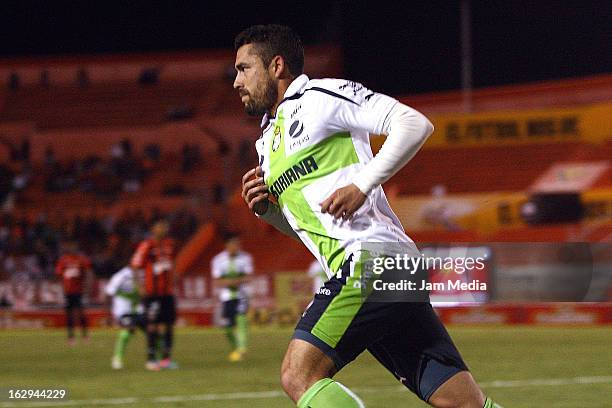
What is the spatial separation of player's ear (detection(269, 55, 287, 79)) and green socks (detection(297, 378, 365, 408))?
1.36m

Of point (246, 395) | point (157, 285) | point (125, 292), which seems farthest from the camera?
point (125, 292)

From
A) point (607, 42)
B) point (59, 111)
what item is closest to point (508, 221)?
point (607, 42)

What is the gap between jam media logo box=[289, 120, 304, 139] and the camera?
4.66m

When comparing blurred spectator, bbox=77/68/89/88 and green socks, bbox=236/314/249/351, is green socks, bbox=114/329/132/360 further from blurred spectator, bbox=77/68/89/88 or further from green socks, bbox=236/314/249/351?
blurred spectator, bbox=77/68/89/88

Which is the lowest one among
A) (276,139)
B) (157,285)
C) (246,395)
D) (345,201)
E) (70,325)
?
(70,325)

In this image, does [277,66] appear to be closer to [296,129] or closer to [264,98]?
[264,98]

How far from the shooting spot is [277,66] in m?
4.80

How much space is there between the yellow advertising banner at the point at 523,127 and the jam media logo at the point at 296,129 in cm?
2858

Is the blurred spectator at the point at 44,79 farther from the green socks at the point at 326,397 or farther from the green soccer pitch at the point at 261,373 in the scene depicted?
the green socks at the point at 326,397

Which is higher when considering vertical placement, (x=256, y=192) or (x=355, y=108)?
(x=355, y=108)

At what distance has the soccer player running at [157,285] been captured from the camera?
15292mm

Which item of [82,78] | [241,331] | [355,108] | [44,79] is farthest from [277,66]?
[44,79]

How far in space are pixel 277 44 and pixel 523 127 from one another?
31.0 meters

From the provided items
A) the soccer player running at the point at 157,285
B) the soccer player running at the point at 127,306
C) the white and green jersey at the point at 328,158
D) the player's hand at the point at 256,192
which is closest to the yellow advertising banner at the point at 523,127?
the soccer player running at the point at 127,306
